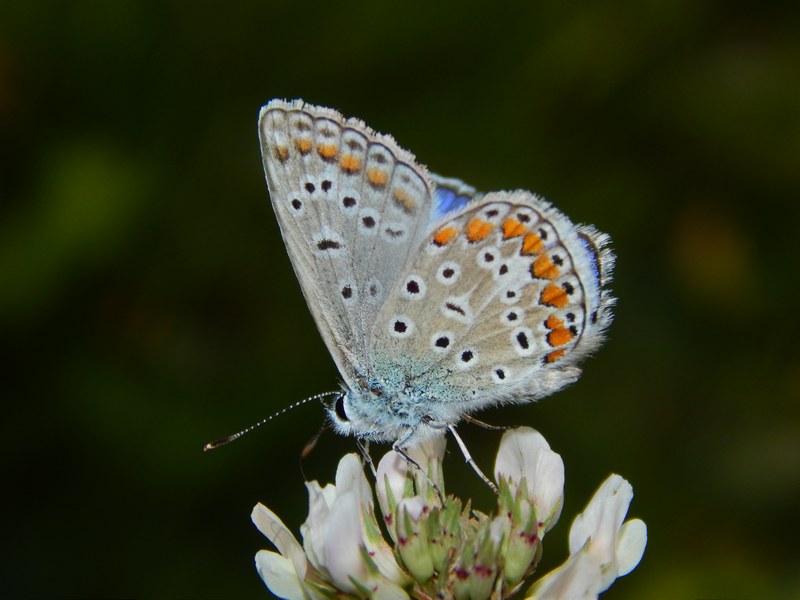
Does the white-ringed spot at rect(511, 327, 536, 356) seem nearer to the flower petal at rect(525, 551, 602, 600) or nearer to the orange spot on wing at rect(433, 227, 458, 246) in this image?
the orange spot on wing at rect(433, 227, 458, 246)

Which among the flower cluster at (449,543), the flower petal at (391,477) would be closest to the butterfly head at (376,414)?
the flower petal at (391,477)

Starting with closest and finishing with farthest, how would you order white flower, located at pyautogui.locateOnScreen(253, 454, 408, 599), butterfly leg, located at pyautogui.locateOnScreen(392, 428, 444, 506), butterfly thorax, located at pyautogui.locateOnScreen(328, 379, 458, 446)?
white flower, located at pyautogui.locateOnScreen(253, 454, 408, 599)
butterfly leg, located at pyautogui.locateOnScreen(392, 428, 444, 506)
butterfly thorax, located at pyautogui.locateOnScreen(328, 379, 458, 446)

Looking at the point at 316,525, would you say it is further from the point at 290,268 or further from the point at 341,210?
the point at 290,268

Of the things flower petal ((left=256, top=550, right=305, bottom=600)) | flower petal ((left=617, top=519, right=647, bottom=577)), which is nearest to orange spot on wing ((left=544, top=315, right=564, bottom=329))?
flower petal ((left=617, top=519, right=647, bottom=577))

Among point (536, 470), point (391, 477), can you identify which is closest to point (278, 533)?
point (391, 477)

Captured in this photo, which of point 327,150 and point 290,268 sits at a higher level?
point 327,150

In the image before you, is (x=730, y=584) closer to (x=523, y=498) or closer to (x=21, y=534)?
(x=523, y=498)
